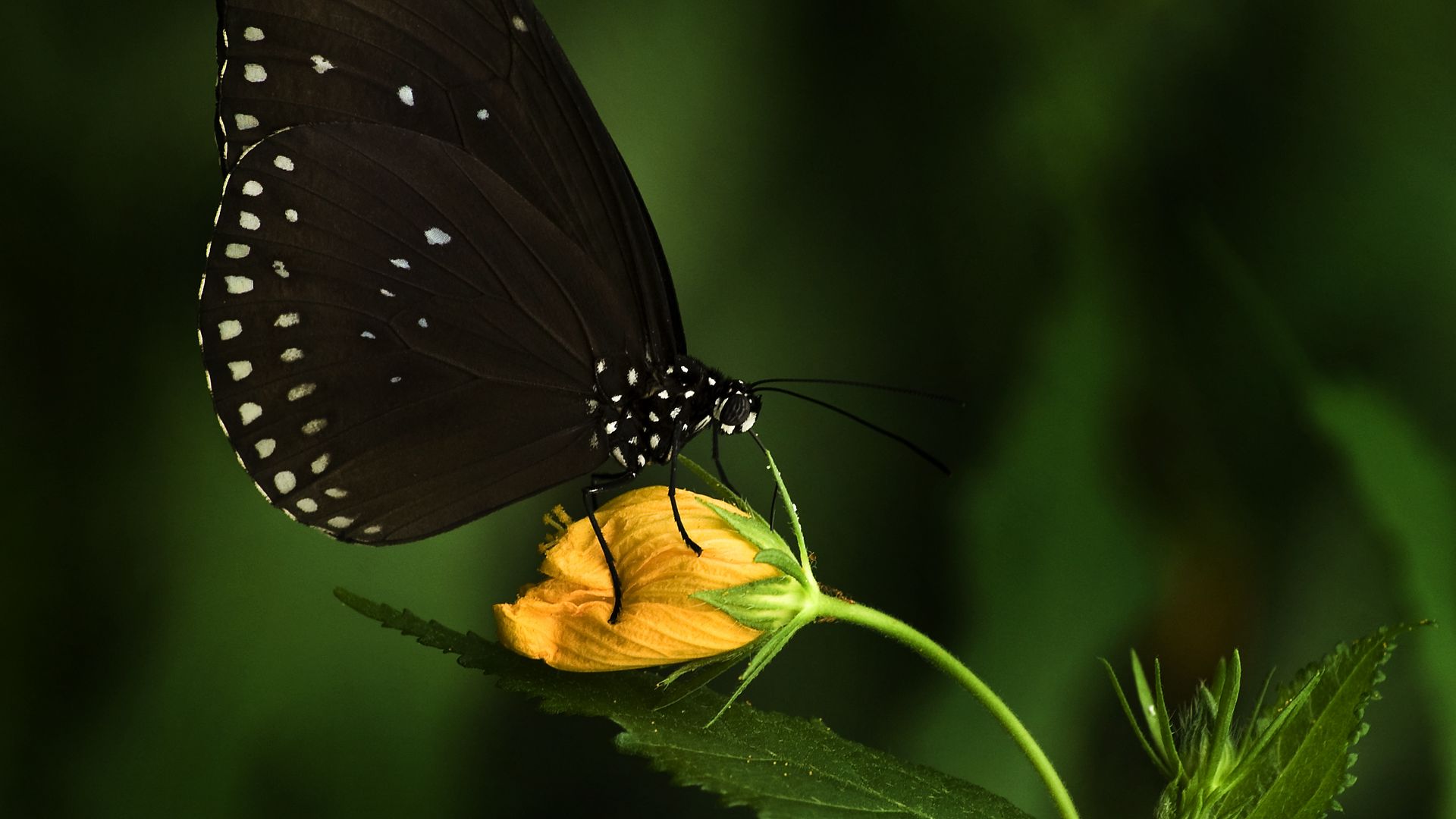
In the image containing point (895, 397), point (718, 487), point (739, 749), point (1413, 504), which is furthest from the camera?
point (895, 397)

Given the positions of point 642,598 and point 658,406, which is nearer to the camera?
point 642,598

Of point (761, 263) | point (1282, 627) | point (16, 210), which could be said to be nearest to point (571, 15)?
point (761, 263)

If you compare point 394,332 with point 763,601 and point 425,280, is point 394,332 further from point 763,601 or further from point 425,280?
point 763,601

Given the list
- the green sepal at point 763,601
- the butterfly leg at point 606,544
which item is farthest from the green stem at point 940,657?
the butterfly leg at point 606,544

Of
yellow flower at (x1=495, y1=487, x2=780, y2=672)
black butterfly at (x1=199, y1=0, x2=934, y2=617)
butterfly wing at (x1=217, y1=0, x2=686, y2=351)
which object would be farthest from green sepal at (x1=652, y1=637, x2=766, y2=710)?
butterfly wing at (x1=217, y1=0, x2=686, y2=351)

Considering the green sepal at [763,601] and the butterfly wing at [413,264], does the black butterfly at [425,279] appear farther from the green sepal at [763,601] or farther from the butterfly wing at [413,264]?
the green sepal at [763,601]

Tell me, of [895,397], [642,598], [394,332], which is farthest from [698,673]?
[895,397]

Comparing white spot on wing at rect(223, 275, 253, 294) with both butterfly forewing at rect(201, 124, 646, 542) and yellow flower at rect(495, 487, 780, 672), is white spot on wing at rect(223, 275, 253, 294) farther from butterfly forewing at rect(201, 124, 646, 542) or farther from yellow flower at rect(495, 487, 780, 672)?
yellow flower at rect(495, 487, 780, 672)
